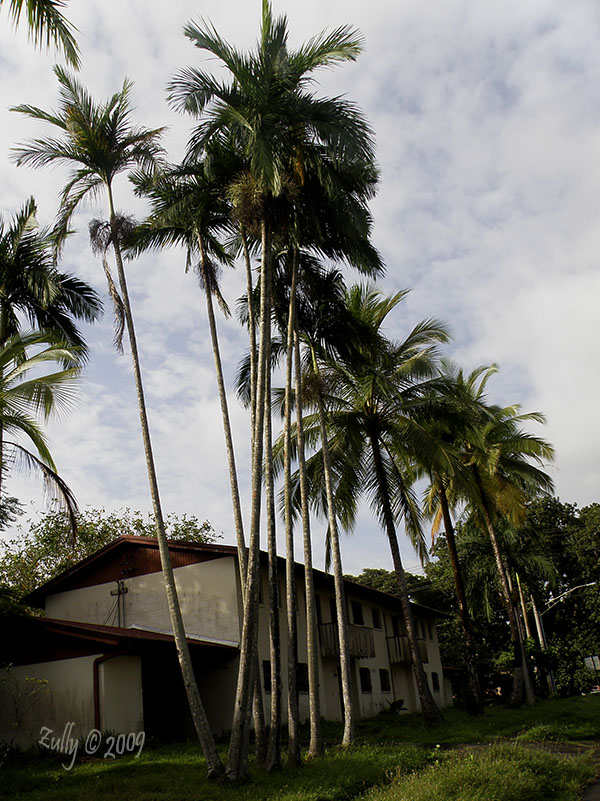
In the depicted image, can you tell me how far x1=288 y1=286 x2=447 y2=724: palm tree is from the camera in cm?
2053

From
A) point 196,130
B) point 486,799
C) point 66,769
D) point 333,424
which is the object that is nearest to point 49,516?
point 333,424

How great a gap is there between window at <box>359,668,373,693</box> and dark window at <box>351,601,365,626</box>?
1.73 metres

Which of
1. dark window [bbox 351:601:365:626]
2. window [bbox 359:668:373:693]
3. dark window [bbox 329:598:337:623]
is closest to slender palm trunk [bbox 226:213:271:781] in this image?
dark window [bbox 329:598:337:623]

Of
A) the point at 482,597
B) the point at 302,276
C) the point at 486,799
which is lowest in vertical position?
the point at 486,799

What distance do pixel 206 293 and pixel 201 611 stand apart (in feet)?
35.1

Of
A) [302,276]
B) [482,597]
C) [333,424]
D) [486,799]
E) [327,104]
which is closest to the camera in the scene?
[486,799]

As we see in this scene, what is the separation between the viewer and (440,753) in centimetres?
1391

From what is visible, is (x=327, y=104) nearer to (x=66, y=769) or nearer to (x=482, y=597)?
(x=66, y=769)

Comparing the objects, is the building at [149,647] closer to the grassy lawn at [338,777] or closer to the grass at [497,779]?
the grassy lawn at [338,777]

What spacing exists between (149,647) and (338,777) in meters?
7.65

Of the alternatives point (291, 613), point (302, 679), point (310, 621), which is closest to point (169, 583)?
point (291, 613)

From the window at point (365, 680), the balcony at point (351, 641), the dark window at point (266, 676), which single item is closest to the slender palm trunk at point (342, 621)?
the dark window at point (266, 676)

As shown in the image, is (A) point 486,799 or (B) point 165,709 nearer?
(A) point 486,799

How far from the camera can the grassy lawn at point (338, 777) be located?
9.98 metres
